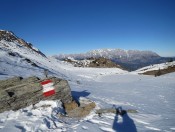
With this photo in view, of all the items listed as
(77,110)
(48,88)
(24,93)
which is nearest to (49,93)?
(48,88)

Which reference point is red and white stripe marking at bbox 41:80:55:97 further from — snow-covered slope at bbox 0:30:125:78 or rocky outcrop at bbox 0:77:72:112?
snow-covered slope at bbox 0:30:125:78

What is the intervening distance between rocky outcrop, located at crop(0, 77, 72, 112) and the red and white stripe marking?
9.1 inches

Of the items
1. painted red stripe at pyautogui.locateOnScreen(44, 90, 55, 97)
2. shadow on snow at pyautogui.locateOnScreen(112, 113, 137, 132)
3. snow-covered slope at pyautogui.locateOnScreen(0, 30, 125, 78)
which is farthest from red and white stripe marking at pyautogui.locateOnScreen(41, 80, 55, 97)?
snow-covered slope at pyautogui.locateOnScreen(0, 30, 125, 78)

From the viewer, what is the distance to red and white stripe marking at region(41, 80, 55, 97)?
49.2 feet

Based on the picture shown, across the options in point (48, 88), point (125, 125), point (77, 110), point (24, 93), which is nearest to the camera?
point (125, 125)

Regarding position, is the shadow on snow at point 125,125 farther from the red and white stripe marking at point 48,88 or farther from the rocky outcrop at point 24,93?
the red and white stripe marking at point 48,88

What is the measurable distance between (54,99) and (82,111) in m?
2.50

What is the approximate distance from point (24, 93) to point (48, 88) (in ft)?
6.60

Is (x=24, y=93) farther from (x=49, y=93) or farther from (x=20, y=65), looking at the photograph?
(x=20, y=65)

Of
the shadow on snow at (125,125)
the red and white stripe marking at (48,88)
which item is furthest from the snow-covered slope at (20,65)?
the shadow on snow at (125,125)

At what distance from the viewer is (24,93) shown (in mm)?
13844

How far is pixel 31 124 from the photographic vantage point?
1095 cm

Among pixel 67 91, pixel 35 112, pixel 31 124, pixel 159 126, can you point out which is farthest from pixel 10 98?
pixel 159 126

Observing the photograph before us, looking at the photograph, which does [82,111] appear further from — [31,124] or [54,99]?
[31,124]
